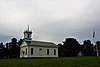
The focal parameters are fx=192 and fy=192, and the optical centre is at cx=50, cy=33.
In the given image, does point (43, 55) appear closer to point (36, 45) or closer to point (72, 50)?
point (36, 45)

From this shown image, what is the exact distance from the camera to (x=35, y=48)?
59.4m

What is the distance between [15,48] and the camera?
8275 cm

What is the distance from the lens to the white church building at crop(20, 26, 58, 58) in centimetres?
5903

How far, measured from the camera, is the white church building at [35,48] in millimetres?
59031

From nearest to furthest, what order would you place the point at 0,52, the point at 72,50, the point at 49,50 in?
the point at 49,50 < the point at 0,52 < the point at 72,50

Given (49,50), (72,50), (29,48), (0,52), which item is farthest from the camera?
(72,50)

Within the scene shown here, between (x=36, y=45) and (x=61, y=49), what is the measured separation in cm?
3213

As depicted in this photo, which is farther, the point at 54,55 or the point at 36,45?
the point at 54,55

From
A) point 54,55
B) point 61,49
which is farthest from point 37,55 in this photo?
point 61,49

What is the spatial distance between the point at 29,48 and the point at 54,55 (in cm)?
981

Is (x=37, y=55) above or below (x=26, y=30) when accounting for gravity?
below

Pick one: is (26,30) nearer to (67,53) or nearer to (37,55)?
(37,55)

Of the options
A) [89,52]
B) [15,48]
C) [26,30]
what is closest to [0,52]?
[15,48]

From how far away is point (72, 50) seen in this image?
88.7m
